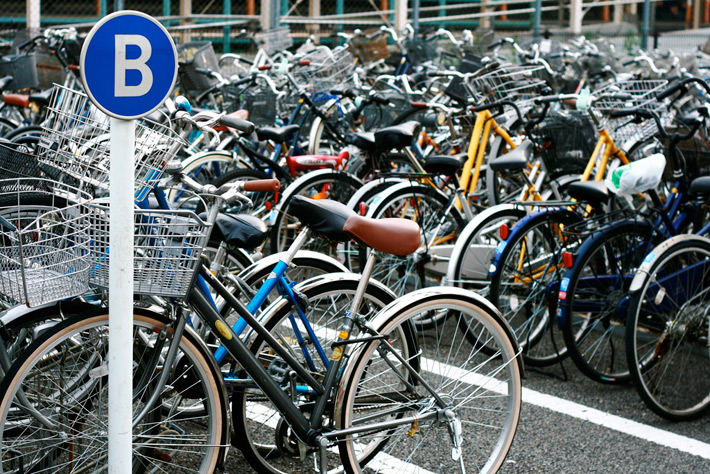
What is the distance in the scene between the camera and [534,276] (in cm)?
482

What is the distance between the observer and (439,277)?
551cm

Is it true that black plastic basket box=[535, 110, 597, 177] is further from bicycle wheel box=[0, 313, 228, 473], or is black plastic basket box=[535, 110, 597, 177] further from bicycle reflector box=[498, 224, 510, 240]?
bicycle wheel box=[0, 313, 228, 473]

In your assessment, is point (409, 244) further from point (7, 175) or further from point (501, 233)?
point (7, 175)

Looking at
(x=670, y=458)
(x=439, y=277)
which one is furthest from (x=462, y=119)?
(x=670, y=458)

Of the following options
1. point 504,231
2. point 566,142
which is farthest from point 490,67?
point 504,231

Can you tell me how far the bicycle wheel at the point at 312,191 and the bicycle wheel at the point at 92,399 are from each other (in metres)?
2.71

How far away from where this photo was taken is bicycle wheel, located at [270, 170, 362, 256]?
18.1 feet

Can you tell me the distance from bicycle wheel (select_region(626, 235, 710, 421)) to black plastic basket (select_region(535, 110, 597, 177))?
1.41m

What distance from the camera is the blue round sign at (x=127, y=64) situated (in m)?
2.29

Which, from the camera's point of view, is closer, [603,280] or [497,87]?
[603,280]

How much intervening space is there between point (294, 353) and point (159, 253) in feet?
2.56

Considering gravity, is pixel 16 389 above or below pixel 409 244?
below

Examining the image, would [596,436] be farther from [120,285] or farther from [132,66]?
[132,66]

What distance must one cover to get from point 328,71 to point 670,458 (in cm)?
566
